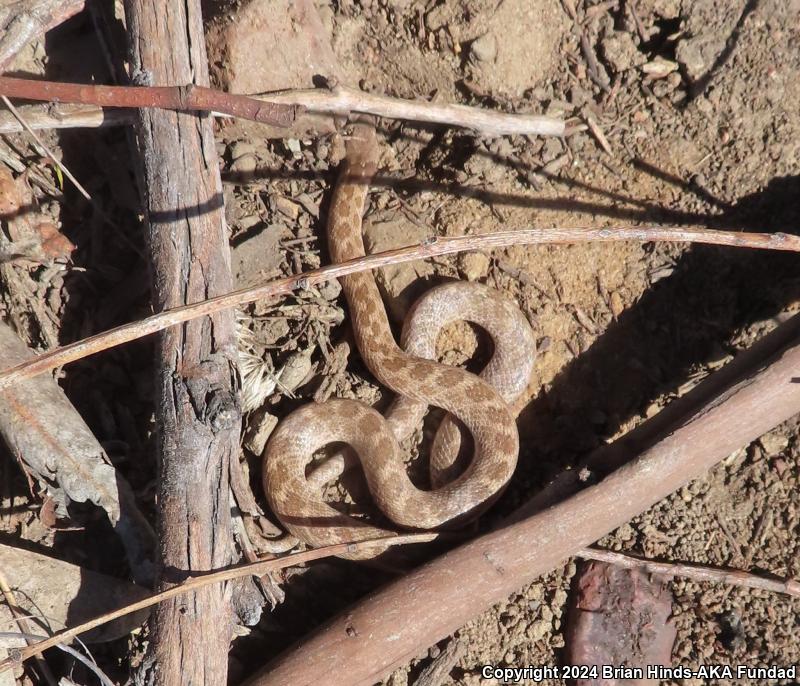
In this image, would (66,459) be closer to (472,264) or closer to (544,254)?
(472,264)

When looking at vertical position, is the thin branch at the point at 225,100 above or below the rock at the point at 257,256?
above

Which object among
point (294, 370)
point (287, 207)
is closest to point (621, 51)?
point (287, 207)

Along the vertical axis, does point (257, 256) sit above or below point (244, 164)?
below

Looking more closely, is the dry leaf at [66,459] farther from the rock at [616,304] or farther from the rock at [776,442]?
the rock at [776,442]

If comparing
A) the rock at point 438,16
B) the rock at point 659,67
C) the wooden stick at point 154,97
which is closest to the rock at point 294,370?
the wooden stick at point 154,97

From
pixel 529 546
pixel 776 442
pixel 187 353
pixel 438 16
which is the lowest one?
pixel 529 546

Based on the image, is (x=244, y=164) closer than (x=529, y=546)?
No

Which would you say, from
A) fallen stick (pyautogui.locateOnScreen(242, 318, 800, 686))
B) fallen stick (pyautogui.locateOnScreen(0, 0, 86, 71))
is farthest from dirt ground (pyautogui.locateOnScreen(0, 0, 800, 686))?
fallen stick (pyautogui.locateOnScreen(0, 0, 86, 71))
